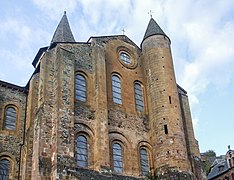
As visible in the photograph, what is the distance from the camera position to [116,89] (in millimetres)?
23891

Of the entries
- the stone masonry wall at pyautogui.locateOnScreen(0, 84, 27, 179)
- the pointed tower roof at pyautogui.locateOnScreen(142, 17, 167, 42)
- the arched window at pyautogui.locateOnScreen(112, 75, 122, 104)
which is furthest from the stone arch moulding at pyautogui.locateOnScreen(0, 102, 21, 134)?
the pointed tower roof at pyautogui.locateOnScreen(142, 17, 167, 42)

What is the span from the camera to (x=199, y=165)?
935 inches

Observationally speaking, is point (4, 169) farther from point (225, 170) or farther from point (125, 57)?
point (225, 170)

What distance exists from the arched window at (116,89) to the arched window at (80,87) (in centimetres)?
225

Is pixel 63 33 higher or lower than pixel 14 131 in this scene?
higher

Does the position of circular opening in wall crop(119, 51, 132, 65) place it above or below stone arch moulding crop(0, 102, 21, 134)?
above

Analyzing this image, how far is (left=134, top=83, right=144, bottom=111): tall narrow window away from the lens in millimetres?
24431

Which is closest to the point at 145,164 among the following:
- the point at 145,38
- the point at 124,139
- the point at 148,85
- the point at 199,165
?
the point at 124,139

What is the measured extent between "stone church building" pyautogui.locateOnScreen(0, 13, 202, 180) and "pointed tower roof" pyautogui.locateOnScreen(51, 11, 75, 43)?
2718mm

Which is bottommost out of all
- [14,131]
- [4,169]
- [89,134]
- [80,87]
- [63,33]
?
[4,169]

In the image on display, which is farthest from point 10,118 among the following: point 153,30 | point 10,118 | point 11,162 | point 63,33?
point 153,30

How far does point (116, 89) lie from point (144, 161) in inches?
203

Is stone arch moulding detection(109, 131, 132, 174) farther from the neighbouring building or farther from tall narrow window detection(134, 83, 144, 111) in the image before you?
the neighbouring building

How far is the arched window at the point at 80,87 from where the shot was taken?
21.7m
